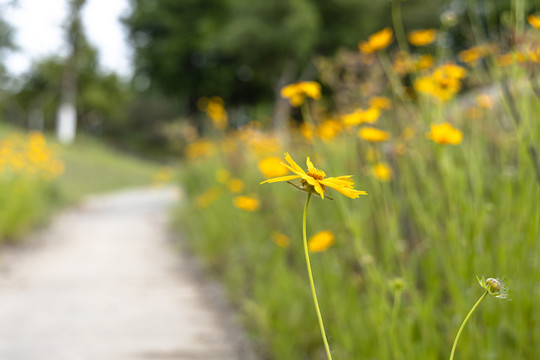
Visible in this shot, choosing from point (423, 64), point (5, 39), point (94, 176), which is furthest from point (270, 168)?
point (5, 39)

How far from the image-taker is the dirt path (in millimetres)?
2424

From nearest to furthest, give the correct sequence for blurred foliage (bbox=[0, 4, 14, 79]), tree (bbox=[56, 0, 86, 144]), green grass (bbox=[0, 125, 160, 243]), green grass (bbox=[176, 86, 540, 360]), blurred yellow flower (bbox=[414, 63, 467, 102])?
green grass (bbox=[176, 86, 540, 360])
blurred yellow flower (bbox=[414, 63, 467, 102])
green grass (bbox=[0, 125, 160, 243])
blurred foliage (bbox=[0, 4, 14, 79])
tree (bbox=[56, 0, 86, 144])

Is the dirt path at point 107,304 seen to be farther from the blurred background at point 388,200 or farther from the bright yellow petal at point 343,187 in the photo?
the bright yellow petal at point 343,187

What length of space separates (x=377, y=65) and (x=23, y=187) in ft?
14.0

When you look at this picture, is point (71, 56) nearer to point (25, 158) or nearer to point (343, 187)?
point (25, 158)

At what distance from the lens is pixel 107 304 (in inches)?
124

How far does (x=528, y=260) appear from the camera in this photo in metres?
1.43

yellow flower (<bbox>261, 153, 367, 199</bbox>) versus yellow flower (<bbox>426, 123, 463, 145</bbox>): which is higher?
yellow flower (<bbox>426, 123, 463, 145</bbox>)

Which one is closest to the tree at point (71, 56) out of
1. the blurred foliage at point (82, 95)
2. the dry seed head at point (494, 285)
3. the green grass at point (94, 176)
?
the blurred foliage at point (82, 95)

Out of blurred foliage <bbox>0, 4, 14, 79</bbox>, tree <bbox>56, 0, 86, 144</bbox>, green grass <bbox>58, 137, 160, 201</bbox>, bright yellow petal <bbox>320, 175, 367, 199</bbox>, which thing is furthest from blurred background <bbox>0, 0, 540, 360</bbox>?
tree <bbox>56, 0, 86, 144</bbox>

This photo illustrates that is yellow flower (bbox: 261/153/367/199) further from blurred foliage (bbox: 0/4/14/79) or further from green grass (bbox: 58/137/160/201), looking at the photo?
blurred foliage (bbox: 0/4/14/79)

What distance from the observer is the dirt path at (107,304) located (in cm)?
242

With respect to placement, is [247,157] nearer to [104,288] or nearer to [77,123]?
[104,288]

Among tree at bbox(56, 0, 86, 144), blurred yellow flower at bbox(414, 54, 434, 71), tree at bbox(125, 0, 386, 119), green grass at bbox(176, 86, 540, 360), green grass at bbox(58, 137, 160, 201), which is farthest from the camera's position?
tree at bbox(56, 0, 86, 144)
